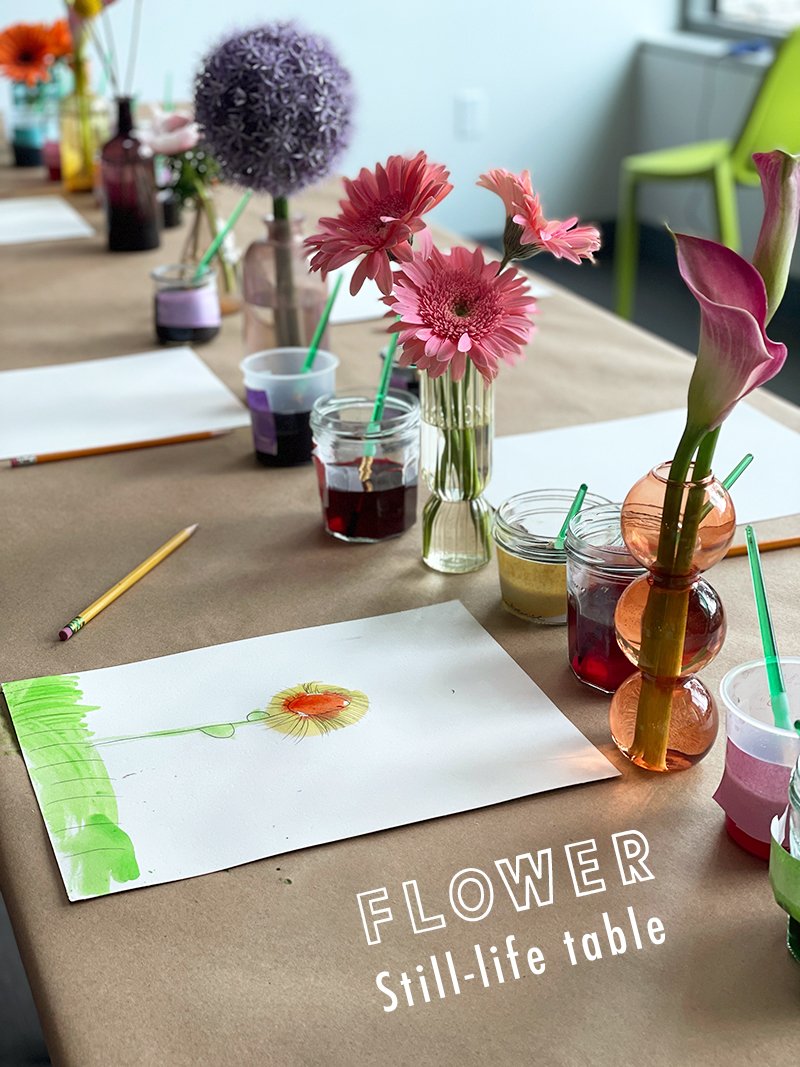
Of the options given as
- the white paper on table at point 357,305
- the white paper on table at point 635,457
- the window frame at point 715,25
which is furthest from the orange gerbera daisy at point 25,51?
the window frame at point 715,25

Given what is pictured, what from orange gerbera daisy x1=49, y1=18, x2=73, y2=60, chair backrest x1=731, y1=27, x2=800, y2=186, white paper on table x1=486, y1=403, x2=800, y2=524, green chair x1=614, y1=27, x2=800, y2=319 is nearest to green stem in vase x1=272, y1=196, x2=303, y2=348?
white paper on table x1=486, y1=403, x2=800, y2=524

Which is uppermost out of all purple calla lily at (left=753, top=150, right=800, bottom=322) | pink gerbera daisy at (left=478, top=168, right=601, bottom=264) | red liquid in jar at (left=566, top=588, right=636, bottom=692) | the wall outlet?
purple calla lily at (left=753, top=150, right=800, bottom=322)

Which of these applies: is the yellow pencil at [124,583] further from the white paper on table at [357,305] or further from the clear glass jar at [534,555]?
the white paper on table at [357,305]

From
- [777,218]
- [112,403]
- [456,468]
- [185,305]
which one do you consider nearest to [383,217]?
[456,468]

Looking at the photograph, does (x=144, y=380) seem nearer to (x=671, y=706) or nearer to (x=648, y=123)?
(x=671, y=706)

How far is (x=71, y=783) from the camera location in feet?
2.52

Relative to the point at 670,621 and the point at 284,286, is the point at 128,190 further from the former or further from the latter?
the point at 670,621

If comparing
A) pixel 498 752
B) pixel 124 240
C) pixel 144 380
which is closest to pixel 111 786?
pixel 498 752

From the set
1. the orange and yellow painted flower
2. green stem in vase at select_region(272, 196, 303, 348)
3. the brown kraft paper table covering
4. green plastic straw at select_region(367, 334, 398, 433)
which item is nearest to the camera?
the brown kraft paper table covering

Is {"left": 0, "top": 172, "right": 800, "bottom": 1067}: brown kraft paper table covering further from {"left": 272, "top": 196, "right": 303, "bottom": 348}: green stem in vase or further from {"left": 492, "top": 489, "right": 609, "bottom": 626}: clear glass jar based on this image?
{"left": 272, "top": 196, "right": 303, "bottom": 348}: green stem in vase

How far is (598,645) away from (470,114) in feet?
11.9

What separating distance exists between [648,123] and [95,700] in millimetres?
3923

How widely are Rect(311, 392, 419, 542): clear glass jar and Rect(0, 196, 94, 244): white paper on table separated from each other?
3.92ft

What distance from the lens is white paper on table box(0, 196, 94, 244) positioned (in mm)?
2074
